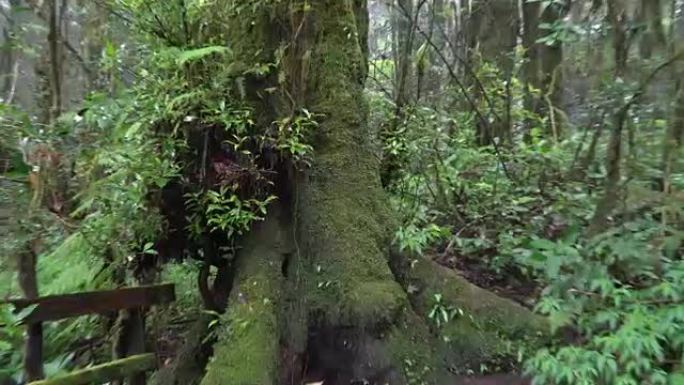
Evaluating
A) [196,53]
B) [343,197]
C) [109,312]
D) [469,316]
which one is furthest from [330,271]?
[196,53]

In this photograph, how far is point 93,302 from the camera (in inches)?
149

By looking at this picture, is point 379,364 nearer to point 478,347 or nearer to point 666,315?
point 478,347

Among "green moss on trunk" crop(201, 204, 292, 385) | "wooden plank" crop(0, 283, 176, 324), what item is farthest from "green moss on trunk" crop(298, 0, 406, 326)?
"wooden plank" crop(0, 283, 176, 324)

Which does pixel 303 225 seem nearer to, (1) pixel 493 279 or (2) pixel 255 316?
(2) pixel 255 316

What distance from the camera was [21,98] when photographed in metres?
9.98

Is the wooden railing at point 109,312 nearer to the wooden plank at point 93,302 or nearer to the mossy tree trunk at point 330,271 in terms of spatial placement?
the wooden plank at point 93,302

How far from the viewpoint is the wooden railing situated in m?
3.46

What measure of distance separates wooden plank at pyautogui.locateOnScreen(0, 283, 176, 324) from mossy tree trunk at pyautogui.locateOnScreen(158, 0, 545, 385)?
0.55m

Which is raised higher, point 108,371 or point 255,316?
point 255,316

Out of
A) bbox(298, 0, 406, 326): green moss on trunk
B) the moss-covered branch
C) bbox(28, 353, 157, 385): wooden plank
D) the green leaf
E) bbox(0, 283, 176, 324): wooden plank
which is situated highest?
the green leaf

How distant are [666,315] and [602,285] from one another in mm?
401

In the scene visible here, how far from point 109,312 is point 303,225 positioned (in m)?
1.49

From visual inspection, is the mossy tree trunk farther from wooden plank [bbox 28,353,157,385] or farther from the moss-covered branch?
wooden plank [bbox 28,353,157,385]

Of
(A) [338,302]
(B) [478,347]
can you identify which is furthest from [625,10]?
(A) [338,302]
